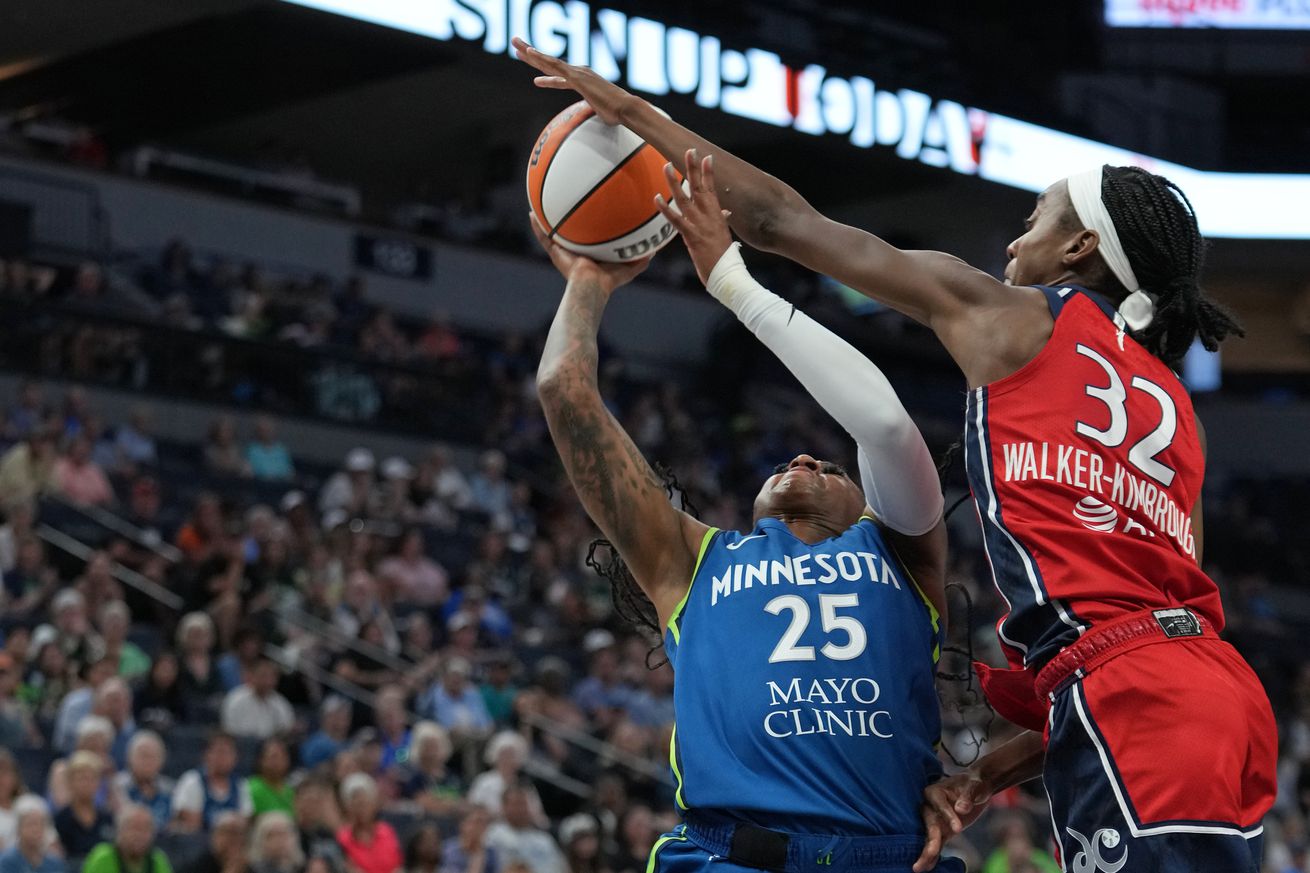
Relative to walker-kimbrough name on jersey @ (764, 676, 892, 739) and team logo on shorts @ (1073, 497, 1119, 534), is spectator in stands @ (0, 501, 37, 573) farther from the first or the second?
team logo on shorts @ (1073, 497, 1119, 534)

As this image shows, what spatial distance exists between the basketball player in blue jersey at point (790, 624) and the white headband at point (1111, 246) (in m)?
0.52

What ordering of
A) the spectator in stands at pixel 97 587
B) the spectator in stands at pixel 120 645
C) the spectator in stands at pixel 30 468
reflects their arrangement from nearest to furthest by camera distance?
the spectator in stands at pixel 120 645 < the spectator in stands at pixel 97 587 < the spectator in stands at pixel 30 468

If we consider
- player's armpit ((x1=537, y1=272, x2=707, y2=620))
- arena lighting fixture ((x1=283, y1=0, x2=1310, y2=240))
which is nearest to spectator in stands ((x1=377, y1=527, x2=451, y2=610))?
arena lighting fixture ((x1=283, y1=0, x2=1310, y2=240))

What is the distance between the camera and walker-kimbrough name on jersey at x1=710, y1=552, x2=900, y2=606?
3879mm

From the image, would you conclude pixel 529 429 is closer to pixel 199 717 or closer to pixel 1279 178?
pixel 199 717

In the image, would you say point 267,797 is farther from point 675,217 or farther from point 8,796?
point 675,217

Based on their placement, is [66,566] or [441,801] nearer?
[441,801]

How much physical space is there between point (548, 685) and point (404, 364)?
6.32 m

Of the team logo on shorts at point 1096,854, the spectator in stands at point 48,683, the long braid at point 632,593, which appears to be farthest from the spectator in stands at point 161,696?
the team logo on shorts at point 1096,854

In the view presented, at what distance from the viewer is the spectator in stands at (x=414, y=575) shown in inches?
559

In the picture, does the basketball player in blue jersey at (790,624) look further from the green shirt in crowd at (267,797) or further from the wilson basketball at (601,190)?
the green shirt in crowd at (267,797)

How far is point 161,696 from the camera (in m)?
10.8

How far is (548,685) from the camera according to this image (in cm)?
1286

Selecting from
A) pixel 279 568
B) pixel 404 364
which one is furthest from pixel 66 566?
pixel 404 364
